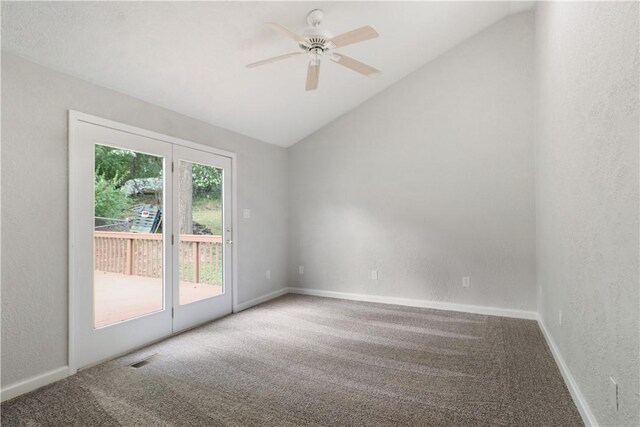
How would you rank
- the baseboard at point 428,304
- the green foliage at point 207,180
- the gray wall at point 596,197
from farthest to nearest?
1. the baseboard at point 428,304
2. the green foliage at point 207,180
3. the gray wall at point 596,197

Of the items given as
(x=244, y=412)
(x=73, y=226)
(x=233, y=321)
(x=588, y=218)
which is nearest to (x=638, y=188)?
(x=588, y=218)

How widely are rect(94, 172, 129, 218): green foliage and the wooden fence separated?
18 cm

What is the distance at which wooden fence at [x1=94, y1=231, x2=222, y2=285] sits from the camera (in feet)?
9.57

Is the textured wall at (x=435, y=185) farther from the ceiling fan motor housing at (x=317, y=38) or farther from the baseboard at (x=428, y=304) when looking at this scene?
the ceiling fan motor housing at (x=317, y=38)

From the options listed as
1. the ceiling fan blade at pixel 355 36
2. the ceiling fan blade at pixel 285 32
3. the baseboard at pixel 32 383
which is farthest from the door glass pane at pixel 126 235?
the ceiling fan blade at pixel 355 36

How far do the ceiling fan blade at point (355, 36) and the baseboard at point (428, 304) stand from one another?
3.39 metres

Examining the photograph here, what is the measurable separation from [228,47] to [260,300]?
3312mm

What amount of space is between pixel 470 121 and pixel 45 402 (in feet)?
16.2

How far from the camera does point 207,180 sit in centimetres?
398

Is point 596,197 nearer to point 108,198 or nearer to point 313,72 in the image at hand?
point 313,72

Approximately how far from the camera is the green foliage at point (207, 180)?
12.6 ft

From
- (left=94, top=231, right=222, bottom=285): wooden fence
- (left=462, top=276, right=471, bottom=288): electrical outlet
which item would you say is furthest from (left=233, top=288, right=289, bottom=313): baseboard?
(left=462, top=276, right=471, bottom=288): electrical outlet

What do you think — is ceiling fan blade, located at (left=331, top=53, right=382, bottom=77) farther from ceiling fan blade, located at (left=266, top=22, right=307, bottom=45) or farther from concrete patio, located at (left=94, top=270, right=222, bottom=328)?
concrete patio, located at (left=94, top=270, right=222, bottom=328)

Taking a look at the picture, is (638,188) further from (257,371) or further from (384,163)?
(384,163)
